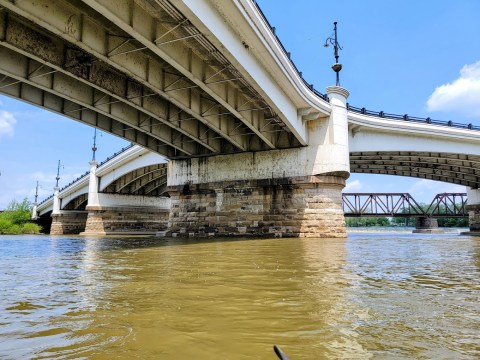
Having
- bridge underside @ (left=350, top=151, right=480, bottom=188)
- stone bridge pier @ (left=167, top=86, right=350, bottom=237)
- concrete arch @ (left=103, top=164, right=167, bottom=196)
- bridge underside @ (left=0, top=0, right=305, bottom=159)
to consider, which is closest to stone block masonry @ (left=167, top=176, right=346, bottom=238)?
stone bridge pier @ (left=167, top=86, right=350, bottom=237)

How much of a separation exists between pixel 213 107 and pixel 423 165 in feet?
88.0

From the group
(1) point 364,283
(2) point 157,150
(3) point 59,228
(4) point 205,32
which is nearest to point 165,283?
(1) point 364,283

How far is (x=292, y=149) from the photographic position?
76.5 feet

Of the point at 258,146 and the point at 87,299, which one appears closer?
the point at 87,299

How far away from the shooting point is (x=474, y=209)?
147 feet

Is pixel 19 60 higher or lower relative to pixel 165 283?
higher

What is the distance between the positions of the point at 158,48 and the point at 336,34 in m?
16.0

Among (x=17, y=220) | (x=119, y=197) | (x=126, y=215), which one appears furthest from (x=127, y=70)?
(x=17, y=220)

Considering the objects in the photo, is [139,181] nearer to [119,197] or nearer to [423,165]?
[119,197]

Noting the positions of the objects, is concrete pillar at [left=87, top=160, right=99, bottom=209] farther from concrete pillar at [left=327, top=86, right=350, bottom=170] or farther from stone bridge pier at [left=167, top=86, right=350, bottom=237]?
concrete pillar at [left=327, top=86, right=350, bottom=170]

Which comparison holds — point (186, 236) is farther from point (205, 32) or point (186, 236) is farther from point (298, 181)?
point (205, 32)

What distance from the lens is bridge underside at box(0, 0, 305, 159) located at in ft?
39.3

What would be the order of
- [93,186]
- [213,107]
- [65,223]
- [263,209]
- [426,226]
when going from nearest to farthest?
[213,107] < [263,209] < [93,186] < [65,223] < [426,226]

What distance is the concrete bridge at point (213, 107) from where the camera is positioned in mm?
12445
